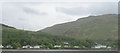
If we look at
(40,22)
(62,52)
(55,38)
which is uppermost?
(40,22)

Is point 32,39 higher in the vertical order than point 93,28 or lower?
lower

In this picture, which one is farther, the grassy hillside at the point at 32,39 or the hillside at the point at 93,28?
the grassy hillside at the point at 32,39

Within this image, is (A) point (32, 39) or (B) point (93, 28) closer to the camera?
(B) point (93, 28)

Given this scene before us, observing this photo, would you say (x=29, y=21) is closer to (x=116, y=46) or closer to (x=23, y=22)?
(x=23, y=22)

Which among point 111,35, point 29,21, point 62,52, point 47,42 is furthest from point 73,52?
point 29,21

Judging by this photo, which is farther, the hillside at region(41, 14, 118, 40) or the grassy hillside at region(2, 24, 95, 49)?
the grassy hillside at region(2, 24, 95, 49)

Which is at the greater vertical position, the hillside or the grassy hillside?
the hillside

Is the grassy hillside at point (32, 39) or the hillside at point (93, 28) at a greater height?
the hillside at point (93, 28)

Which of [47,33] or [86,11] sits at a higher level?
[86,11]
